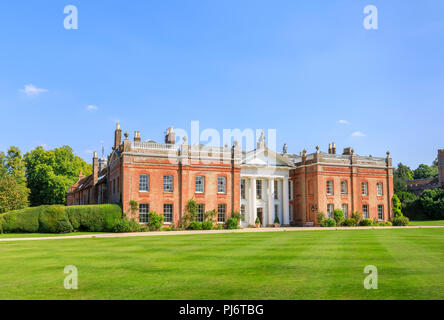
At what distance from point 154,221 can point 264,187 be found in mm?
13544

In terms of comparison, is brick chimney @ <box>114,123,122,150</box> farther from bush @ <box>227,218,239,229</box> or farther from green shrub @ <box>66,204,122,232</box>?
bush @ <box>227,218,239,229</box>

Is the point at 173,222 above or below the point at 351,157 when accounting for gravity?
below

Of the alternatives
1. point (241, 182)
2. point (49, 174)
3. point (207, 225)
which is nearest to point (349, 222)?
point (241, 182)

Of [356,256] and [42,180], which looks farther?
[42,180]

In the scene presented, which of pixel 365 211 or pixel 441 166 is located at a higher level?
pixel 441 166

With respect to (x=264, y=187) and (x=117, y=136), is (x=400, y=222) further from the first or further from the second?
(x=117, y=136)

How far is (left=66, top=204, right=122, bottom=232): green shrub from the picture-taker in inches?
1271

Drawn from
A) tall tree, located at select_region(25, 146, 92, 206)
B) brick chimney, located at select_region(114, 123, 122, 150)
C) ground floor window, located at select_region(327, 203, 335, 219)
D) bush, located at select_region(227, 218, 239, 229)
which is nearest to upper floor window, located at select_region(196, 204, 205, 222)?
bush, located at select_region(227, 218, 239, 229)

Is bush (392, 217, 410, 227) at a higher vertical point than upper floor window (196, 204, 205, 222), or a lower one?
lower

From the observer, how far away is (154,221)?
36.1m
